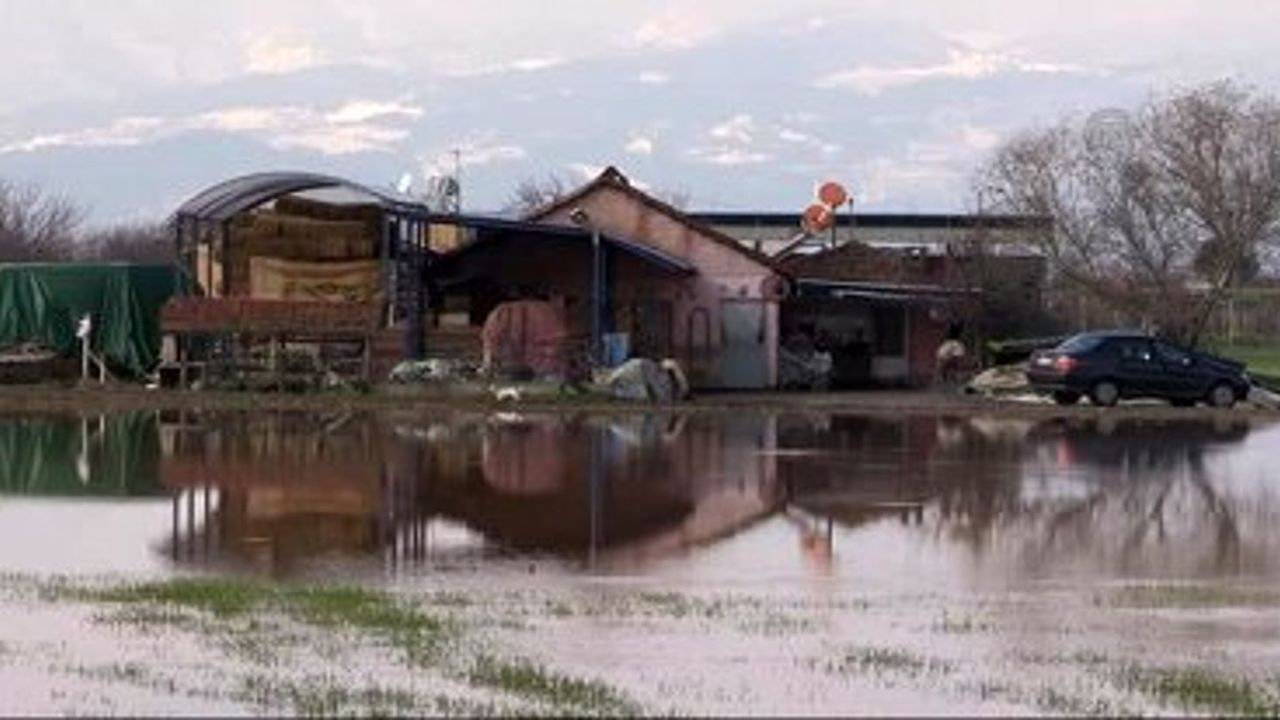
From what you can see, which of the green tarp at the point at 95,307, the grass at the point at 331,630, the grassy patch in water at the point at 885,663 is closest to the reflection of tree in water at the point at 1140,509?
the grassy patch in water at the point at 885,663

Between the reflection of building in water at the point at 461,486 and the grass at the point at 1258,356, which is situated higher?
the grass at the point at 1258,356

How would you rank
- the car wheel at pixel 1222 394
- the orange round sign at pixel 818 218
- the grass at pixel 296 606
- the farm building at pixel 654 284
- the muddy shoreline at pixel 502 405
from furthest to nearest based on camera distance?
the orange round sign at pixel 818 218, the farm building at pixel 654 284, the car wheel at pixel 1222 394, the muddy shoreline at pixel 502 405, the grass at pixel 296 606

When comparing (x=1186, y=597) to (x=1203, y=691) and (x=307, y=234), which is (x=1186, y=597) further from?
(x=307, y=234)

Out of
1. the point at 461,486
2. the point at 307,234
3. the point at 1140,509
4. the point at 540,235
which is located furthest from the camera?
the point at 540,235

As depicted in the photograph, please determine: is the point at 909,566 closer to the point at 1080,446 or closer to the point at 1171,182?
the point at 1080,446

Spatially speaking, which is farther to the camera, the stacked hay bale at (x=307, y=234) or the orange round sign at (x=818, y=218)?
the orange round sign at (x=818, y=218)

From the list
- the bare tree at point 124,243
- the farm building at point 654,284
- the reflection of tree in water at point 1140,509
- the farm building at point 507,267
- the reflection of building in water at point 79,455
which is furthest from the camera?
the bare tree at point 124,243

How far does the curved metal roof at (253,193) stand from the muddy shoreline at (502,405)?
240 inches

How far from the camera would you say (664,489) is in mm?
23266

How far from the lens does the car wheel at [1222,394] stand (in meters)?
43.1

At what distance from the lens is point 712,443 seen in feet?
102

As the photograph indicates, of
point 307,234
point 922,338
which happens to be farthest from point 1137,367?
point 307,234

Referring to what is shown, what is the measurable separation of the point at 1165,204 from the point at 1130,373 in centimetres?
2254

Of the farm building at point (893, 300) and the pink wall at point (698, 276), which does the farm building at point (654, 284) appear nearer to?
the pink wall at point (698, 276)
